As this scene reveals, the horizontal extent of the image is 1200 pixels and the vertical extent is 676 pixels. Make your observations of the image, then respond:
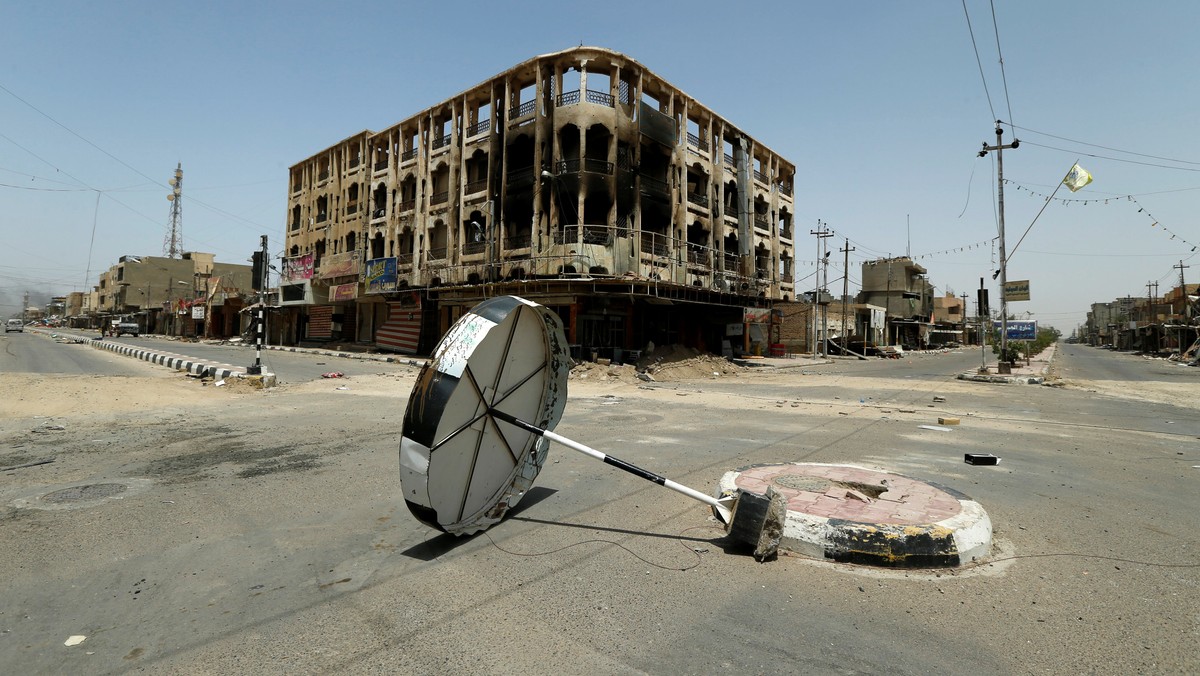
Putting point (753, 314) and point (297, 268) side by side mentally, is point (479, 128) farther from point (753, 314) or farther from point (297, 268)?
point (297, 268)

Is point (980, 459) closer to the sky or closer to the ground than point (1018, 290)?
closer to the ground

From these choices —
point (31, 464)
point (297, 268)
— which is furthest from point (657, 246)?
point (297, 268)

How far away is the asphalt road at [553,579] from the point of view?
7.97ft

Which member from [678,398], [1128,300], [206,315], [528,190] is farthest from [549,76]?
[1128,300]

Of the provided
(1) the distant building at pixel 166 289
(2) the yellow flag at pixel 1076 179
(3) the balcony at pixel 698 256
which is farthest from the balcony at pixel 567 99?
(1) the distant building at pixel 166 289

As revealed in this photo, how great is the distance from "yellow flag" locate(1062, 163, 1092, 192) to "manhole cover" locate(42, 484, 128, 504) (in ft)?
83.8

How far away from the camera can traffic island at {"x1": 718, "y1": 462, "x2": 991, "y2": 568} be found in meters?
3.44

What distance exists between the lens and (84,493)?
191 inches

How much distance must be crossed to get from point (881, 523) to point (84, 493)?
22.0 feet

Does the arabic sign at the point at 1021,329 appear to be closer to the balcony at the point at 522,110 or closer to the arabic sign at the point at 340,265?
the balcony at the point at 522,110

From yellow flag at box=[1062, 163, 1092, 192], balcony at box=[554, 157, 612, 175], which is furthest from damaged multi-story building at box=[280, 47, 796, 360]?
yellow flag at box=[1062, 163, 1092, 192]

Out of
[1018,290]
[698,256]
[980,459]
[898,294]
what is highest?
[898,294]

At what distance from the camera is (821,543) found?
3584 mm

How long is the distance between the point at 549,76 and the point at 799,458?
2413 centimetres
